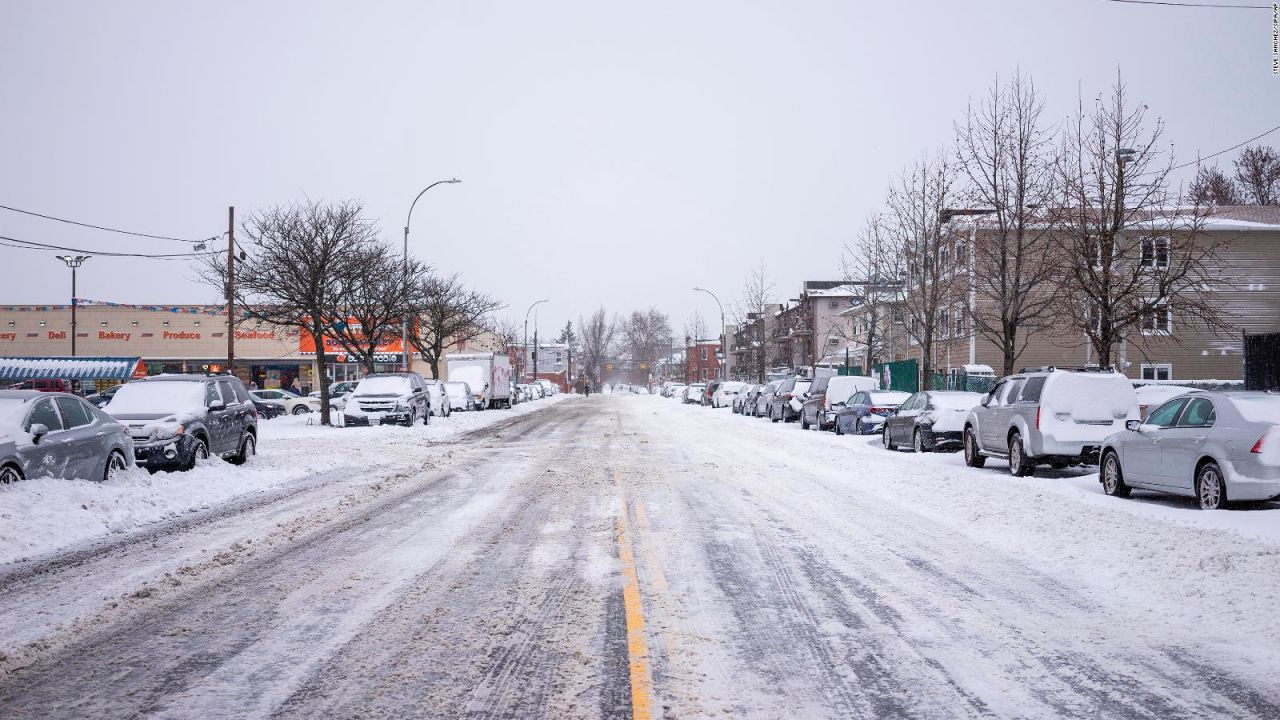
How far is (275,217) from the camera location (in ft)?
108

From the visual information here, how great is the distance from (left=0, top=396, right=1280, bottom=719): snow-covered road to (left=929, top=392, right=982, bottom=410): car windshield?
821 cm

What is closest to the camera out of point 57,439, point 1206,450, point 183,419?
point 1206,450

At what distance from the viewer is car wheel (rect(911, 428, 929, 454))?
20.3 m

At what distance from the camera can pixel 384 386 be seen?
29.8 metres

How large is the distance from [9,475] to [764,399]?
31.2 meters

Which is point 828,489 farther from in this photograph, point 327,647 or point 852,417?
point 852,417

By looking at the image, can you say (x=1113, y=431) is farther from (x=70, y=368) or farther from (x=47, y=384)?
(x=70, y=368)

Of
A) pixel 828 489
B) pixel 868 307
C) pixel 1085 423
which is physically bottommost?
pixel 828 489

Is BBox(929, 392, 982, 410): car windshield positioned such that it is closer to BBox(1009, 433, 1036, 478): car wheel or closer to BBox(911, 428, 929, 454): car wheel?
BBox(911, 428, 929, 454): car wheel

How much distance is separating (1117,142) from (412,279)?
93.7ft

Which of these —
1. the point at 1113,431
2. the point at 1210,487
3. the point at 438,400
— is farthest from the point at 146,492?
the point at 438,400

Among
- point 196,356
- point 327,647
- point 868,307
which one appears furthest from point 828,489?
point 196,356

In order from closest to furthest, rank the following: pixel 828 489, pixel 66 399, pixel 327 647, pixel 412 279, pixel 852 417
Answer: pixel 327 647
pixel 66 399
pixel 828 489
pixel 852 417
pixel 412 279

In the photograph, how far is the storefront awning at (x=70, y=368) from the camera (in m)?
44.2
